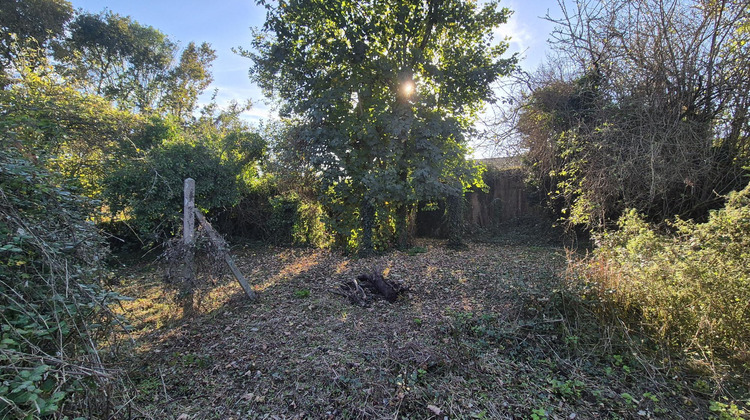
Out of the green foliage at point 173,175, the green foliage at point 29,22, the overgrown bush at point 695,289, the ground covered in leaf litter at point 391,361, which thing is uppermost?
the green foliage at point 29,22

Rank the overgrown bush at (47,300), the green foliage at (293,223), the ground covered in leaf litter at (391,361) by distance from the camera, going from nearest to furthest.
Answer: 1. the overgrown bush at (47,300)
2. the ground covered in leaf litter at (391,361)
3. the green foliage at (293,223)

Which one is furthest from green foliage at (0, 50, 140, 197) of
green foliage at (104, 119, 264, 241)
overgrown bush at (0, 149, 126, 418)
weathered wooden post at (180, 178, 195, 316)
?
overgrown bush at (0, 149, 126, 418)

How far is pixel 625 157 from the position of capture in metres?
5.99

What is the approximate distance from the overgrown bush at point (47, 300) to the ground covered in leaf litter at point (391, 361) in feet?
2.02

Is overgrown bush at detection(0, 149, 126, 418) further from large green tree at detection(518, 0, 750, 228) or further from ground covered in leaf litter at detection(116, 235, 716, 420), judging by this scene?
large green tree at detection(518, 0, 750, 228)

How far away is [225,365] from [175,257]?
1680 mm

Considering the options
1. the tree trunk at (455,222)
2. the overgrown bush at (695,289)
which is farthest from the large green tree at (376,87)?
the overgrown bush at (695,289)

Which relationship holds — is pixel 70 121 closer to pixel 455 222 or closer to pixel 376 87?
pixel 376 87

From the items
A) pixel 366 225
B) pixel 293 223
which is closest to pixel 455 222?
pixel 366 225

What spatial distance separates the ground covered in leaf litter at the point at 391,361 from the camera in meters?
2.50

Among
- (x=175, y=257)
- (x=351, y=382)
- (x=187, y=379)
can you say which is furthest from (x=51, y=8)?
(x=351, y=382)

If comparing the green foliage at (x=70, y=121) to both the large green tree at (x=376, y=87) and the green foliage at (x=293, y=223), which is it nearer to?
the large green tree at (x=376, y=87)

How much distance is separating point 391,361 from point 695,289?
118 inches

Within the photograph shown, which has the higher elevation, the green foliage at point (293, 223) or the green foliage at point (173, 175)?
the green foliage at point (173, 175)
